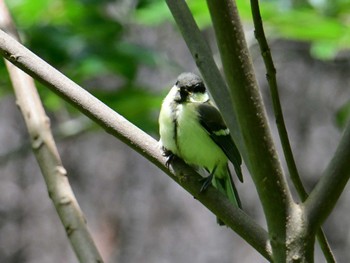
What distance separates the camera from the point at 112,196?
417 centimetres

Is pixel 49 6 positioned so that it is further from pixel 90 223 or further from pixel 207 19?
pixel 90 223

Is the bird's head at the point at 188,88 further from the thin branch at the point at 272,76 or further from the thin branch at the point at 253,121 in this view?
the thin branch at the point at 253,121

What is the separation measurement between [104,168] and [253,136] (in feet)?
10.7

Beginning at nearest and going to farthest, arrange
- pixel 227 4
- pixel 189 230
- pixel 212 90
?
pixel 227 4 → pixel 212 90 → pixel 189 230

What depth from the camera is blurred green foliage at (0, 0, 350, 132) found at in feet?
6.93

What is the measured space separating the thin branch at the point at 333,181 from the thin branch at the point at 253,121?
0.11 feet

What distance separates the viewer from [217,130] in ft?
5.93

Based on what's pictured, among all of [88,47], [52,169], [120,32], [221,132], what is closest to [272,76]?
[52,169]

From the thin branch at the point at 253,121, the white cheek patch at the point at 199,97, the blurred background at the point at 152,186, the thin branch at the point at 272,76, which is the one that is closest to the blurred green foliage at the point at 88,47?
the white cheek patch at the point at 199,97

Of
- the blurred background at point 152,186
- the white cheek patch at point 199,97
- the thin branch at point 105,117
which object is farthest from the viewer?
the blurred background at point 152,186

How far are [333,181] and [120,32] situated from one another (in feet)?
4.76

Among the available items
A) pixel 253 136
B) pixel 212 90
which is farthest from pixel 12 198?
pixel 253 136

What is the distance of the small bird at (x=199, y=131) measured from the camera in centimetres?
175

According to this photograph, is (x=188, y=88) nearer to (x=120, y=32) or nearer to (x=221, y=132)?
(x=221, y=132)
